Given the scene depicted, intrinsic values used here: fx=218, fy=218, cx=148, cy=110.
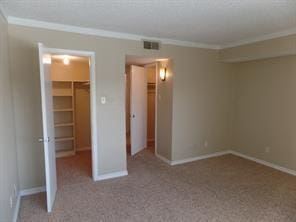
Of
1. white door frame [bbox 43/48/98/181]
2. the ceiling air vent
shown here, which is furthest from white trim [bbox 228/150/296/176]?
white door frame [bbox 43/48/98/181]

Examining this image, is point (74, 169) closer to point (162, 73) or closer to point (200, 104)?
point (162, 73)

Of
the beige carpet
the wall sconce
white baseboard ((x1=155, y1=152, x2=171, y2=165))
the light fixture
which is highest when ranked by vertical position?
the light fixture

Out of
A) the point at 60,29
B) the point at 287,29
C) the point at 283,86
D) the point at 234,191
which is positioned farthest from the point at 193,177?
the point at 60,29

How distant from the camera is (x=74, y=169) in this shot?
423 cm

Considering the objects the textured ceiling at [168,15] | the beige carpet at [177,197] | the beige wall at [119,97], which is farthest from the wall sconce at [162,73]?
the beige carpet at [177,197]

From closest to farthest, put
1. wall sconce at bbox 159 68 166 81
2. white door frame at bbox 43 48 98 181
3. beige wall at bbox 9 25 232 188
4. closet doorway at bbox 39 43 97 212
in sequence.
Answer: beige wall at bbox 9 25 232 188
white door frame at bbox 43 48 98 181
wall sconce at bbox 159 68 166 81
closet doorway at bbox 39 43 97 212

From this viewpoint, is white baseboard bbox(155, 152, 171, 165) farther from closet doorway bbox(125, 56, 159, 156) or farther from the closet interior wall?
the closet interior wall

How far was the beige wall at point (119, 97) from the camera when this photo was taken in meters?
3.10

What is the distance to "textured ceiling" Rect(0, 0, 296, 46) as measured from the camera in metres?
2.38

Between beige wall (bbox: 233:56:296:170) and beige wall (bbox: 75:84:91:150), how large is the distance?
3650 millimetres

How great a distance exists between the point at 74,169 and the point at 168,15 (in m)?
3.25

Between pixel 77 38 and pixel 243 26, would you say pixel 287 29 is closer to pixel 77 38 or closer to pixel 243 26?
pixel 243 26

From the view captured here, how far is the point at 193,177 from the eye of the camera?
388cm

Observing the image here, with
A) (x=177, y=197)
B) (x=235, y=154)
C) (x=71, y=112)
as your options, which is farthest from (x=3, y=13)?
(x=235, y=154)
